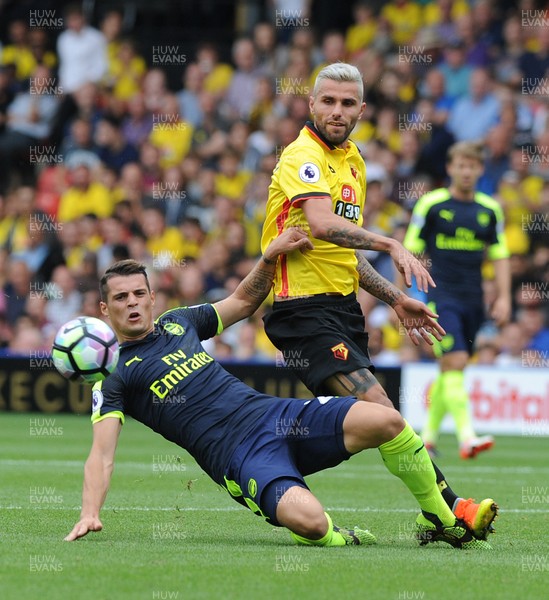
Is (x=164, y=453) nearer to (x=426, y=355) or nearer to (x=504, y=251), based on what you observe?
(x=504, y=251)

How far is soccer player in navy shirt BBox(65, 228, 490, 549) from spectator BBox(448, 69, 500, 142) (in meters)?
10.9

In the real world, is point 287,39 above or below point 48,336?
above

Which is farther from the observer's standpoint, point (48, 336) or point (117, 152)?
point (117, 152)

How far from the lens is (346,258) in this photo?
23.1ft

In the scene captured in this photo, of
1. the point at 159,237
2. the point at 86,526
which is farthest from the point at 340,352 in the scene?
the point at 159,237

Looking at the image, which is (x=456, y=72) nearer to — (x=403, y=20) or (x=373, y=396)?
(x=403, y=20)

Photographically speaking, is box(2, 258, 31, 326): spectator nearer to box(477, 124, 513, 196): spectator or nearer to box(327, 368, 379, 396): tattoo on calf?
box(477, 124, 513, 196): spectator

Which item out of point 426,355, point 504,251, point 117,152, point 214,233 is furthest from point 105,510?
point 117,152

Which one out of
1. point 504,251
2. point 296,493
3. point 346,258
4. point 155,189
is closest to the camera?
point 296,493

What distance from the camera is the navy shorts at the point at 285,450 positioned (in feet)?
20.4

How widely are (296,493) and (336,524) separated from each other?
118 cm

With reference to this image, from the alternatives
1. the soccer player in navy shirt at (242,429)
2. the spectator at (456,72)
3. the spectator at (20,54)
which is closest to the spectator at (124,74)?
the spectator at (20,54)

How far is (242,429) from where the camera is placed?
650cm

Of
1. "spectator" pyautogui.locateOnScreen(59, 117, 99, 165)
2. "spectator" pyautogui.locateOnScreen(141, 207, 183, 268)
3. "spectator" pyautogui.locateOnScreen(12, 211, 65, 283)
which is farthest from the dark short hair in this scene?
"spectator" pyautogui.locateOnScreen(59, 117, 99, 165)
